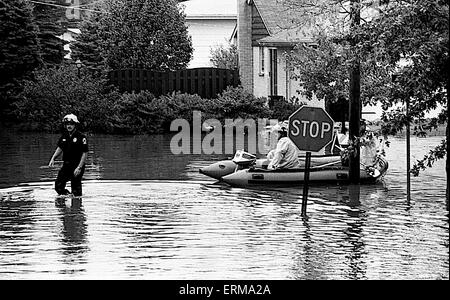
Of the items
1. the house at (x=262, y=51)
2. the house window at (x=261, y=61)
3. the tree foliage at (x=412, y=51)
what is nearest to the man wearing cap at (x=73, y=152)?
the tree foliage at (x=412, y=51)

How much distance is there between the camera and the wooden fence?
46.2 meters

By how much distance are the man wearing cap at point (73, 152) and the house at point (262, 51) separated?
2388 cm

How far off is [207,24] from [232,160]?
44657 millimetres

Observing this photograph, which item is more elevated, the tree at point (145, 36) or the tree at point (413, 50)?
the tree at point (145, 36)

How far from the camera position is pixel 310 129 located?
16.8 m

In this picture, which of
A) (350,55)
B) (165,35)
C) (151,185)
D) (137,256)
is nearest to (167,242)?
(137,256)

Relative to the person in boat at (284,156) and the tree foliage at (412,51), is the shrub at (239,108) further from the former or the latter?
the tree foliage at (412,51)

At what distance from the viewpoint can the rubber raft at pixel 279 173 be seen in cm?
2198

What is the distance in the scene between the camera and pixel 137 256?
43.9ft

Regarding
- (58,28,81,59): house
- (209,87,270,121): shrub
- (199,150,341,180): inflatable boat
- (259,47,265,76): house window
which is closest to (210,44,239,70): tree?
(259,47,265,76): house window

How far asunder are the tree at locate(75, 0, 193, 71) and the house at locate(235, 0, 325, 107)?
2.86m

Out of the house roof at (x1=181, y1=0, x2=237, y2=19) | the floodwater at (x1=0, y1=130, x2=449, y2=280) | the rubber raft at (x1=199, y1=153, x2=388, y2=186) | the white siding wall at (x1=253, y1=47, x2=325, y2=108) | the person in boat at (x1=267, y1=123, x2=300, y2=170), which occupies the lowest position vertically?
the floodwater at (x1=0, y1=130, x2=449, y2=280)

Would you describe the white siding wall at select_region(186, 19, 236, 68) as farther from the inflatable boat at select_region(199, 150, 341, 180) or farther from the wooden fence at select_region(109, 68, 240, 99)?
the inflatable boat at select_region(199, 150, 341, 180)

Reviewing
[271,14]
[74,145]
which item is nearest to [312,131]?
[74,145]
